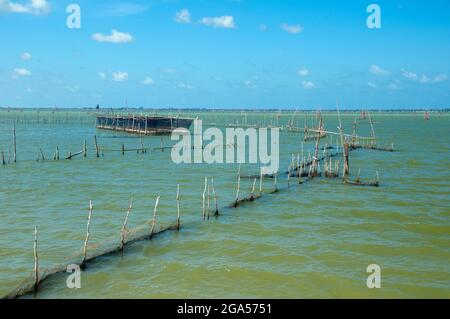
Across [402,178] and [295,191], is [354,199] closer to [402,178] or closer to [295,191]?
[295,191]

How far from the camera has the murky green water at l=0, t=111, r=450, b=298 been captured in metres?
10.3

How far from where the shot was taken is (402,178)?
79.7 feet

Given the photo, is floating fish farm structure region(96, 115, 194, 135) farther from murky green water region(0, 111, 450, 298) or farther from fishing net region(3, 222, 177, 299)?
fishing net region(3, 222, 177, 299)

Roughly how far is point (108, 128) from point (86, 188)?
4407cm

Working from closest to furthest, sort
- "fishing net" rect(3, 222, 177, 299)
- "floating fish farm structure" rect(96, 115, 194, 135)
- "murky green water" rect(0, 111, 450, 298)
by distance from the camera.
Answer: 1. "fishing net" rect(3, 222, 177, 299)
2. "murky green water" rect(0, 111, 450, 298)
3. "floating fish farm structure" rect(96, 115, 194, 135)

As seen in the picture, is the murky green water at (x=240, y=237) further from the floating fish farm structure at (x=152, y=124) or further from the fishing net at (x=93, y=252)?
the floating fish farm structure at (x=152, y=124)

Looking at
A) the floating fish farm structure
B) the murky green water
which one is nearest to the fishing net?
the murky green water

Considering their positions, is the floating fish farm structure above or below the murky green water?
above

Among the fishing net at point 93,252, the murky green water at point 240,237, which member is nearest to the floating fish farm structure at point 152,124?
the murky green water at point 240,237

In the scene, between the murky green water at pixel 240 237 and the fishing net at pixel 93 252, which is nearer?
the fishing net at pixel 93 252

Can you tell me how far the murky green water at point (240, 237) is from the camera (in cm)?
1026

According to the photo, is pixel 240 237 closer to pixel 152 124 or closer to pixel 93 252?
pixel 93 252
